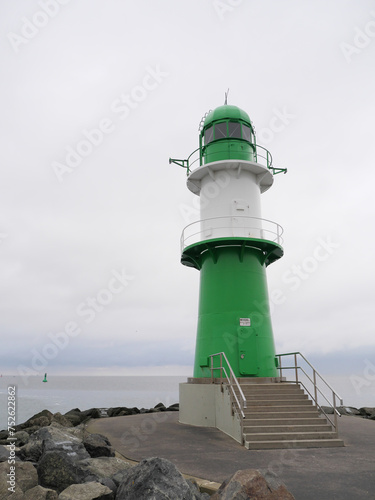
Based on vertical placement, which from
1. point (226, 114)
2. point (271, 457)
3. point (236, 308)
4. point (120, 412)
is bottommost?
point (120, 412)

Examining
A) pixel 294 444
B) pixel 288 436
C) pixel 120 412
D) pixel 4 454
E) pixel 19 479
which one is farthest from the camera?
pixel 120 412

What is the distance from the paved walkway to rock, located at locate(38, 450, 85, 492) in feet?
5.61

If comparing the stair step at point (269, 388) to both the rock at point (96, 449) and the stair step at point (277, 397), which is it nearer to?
the stair step at point (277, 397)

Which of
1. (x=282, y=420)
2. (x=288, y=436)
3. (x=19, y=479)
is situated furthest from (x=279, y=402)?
(x=19, y=479)

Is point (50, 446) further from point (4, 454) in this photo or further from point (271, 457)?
point (271, 457)

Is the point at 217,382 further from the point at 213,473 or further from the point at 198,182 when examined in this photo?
the point at 198,182

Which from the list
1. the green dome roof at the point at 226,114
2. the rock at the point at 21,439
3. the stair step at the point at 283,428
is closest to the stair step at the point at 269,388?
the stair step at the point at 283,428

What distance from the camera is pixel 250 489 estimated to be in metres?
4.42

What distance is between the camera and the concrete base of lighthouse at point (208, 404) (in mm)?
10234

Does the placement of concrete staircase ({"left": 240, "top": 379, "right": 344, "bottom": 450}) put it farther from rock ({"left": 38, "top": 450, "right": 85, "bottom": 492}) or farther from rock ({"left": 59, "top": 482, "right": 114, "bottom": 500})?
rock ({"left": 59, "top": 482, "right": 114, "bottom": 500})

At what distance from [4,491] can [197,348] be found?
29.5 feet

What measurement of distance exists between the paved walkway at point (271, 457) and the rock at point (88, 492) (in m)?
1.73

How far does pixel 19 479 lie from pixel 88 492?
3.45ft

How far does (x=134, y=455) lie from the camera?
7.68m
